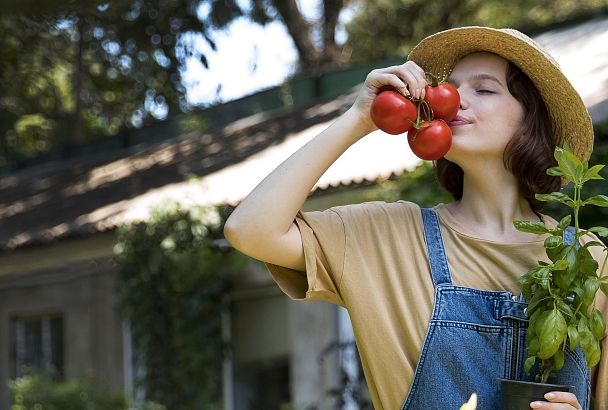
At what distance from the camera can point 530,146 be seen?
2.35 m

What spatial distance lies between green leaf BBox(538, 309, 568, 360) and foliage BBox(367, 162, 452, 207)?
216 cm

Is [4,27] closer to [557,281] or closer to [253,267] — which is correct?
[253,267]

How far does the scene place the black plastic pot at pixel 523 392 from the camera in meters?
2.02

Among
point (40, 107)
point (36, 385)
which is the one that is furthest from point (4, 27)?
point (40, 107)

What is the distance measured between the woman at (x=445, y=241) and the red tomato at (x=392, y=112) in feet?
0.09

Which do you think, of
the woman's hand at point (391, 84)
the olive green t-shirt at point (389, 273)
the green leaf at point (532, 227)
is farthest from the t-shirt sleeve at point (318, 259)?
the green leaf at point (532, 227)

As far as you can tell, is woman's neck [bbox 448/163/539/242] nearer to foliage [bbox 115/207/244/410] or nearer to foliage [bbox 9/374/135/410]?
foliage [bbox 115/207/244/410]

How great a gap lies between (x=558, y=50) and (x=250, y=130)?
3.25 metres

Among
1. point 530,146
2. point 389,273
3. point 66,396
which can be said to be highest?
point 530,146

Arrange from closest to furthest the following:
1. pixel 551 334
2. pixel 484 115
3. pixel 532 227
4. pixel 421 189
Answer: pixel 551 334
pixel 532 227
pixel 484 115
pixel 421 189

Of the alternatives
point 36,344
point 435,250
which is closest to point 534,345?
point 435,250

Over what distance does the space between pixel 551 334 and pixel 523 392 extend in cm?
12

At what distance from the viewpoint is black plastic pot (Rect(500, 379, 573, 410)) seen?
2.02 metres

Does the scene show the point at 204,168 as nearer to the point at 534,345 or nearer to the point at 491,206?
the point at 491,206
